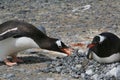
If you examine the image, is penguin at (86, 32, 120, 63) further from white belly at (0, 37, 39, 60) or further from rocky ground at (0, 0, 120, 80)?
white belly at (0, 37, 39, 60)

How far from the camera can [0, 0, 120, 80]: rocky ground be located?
22.1 feet

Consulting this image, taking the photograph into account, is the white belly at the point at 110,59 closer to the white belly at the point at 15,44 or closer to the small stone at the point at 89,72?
the small stone at the point at 89,72

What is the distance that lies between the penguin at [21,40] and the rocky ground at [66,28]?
0.25 meters

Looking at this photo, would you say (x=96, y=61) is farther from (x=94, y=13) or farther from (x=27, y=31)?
(x=94, y=13)

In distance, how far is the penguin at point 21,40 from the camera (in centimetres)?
713

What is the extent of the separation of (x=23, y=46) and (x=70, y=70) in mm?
838

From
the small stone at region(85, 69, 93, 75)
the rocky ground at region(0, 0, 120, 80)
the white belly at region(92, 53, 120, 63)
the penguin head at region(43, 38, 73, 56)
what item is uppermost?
the penguin head at region(43, 38, 73, 56)

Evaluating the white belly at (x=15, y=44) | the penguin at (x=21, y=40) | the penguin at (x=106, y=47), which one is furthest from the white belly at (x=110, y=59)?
the white belly at (x=15, y=44)

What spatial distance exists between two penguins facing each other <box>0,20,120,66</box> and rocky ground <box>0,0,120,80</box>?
13cm

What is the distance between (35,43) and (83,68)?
0.87 meters

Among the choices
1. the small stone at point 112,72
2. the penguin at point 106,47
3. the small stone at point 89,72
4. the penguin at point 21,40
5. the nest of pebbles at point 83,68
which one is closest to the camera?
the small stone at point 112,72

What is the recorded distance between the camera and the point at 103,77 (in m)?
6.45

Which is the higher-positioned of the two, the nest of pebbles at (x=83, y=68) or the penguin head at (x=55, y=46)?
the penguin head at (x=55, y=46)

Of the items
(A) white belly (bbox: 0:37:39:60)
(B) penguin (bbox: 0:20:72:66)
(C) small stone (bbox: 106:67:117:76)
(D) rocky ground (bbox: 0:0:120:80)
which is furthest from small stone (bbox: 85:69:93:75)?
(A) white belly (bbox: 0:37:39:60)
